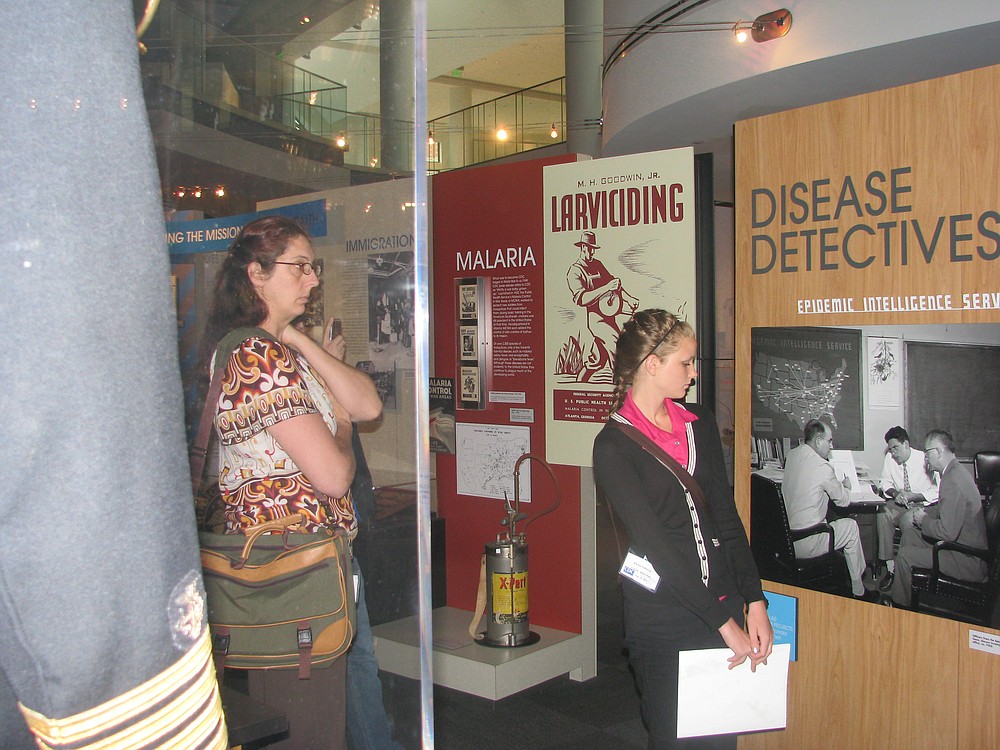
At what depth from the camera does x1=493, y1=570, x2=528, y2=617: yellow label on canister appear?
12.4 feet

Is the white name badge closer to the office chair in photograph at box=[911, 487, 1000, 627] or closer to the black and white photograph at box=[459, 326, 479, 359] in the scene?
the office chair in photograph at box=[911, 487, 1000, 627]

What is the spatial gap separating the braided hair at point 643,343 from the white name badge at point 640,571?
1.61 feet

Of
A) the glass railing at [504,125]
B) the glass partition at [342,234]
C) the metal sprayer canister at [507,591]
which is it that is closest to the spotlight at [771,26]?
the metal sprayer canister at [507,591]

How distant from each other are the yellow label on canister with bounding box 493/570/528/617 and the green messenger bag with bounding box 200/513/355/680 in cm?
282

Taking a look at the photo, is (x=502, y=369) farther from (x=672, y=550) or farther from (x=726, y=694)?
(x=726, y=694)

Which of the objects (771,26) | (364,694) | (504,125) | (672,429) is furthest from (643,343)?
(504,125)

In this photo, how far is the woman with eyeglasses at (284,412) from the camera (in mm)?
873

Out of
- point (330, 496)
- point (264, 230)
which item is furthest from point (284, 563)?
point (264, 230)

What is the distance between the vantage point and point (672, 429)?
246cm

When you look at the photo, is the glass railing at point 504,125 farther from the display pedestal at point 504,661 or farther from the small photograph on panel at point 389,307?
the small photograph on panel at point 389,307

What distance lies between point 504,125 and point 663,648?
11310 millimetres

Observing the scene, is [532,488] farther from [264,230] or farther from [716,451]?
[264,230]

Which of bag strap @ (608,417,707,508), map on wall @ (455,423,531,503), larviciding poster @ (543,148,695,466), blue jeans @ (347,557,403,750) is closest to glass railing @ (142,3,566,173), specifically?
blue jeans @ (347,557,403,750)

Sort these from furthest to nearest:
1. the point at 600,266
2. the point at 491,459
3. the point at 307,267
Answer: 1. the point at 491,459
2. the point at 600,266
3. the point at 307,267
